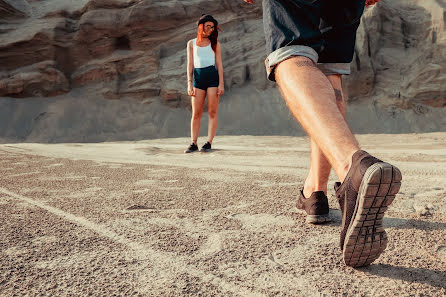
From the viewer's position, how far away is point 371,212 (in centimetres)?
95

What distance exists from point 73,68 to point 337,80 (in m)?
11.8

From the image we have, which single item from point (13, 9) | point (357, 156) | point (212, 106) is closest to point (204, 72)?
point (212, 106)

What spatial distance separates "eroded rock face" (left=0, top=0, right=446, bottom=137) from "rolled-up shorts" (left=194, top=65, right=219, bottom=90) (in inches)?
211

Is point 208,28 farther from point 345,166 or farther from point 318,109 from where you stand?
point 345,166

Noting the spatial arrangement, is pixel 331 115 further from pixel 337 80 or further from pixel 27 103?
pixel 27 103

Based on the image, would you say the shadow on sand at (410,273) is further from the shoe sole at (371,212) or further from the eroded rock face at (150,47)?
the eroded rock face at (150,47)

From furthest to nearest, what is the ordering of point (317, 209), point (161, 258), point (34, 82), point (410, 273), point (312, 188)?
point (34, 82) → point (312, 188) → point (317, 209) → point (161, 258) → point (410, 273)

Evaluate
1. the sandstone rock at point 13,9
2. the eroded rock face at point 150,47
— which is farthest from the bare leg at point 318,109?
the sandstone rock at point 13,9

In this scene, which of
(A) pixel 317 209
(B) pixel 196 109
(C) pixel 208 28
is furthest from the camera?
(B) pixel 196 109

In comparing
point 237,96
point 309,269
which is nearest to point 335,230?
point 309,269

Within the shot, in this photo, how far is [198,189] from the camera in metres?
2.27

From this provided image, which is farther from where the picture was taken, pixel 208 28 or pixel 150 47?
pixel 150 47

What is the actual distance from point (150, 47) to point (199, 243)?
36.3 feet

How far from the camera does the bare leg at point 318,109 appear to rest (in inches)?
41.5
